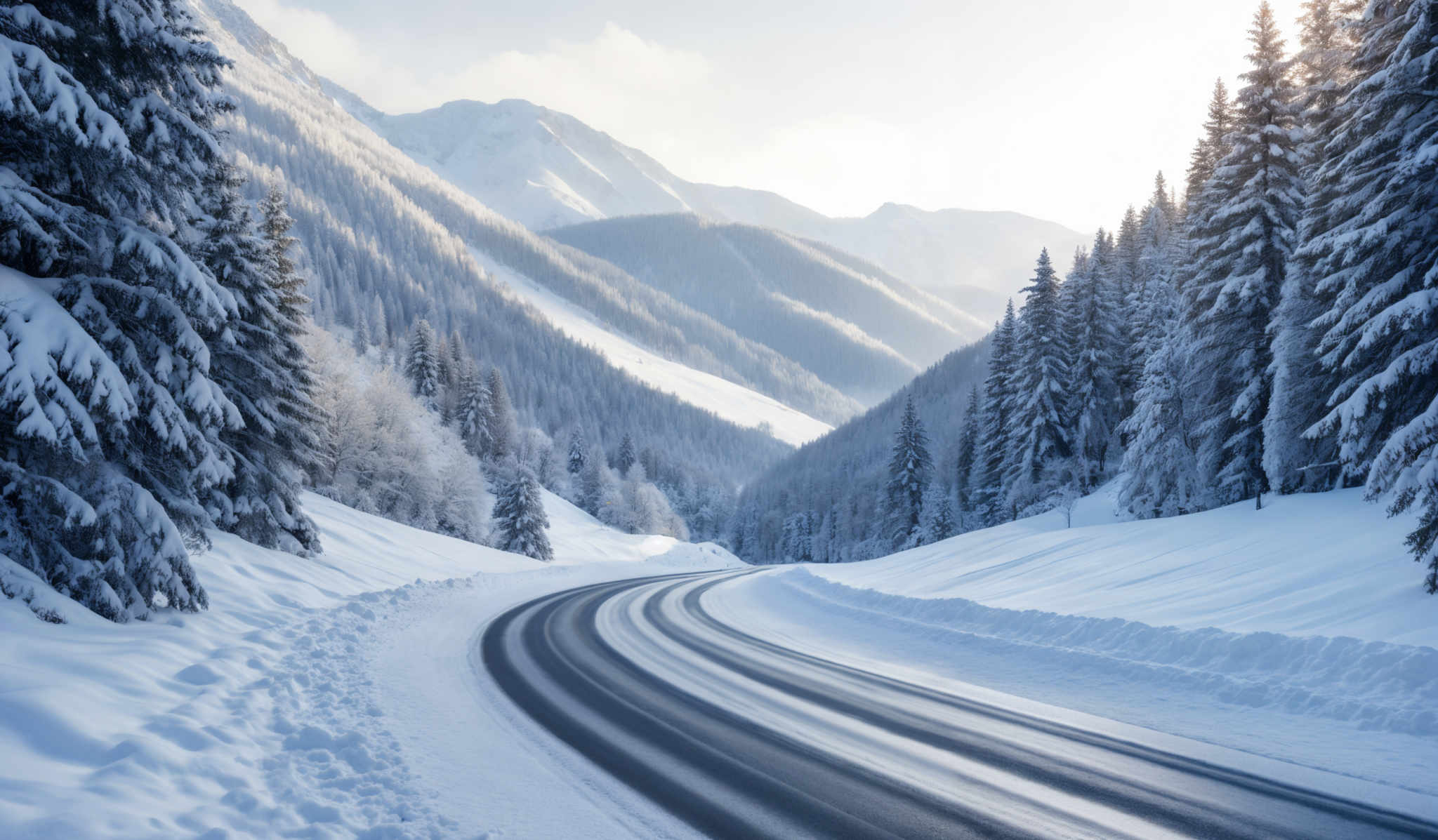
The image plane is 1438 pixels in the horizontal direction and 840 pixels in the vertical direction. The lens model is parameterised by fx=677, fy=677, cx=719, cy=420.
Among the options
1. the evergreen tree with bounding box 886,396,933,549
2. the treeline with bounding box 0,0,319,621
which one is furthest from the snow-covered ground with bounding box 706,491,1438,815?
the evergreen tree with bounding box 886,396,933,549

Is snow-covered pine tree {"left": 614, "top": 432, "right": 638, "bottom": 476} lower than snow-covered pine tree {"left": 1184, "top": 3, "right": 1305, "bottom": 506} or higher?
lower

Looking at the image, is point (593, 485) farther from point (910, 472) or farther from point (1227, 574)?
point (1227, 574)

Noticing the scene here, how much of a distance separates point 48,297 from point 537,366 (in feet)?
526

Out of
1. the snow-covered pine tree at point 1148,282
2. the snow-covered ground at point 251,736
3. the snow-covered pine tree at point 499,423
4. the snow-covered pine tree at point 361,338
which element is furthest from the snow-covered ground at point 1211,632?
the snow-covered pine tree at point 361,338

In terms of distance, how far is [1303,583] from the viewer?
11078 mm

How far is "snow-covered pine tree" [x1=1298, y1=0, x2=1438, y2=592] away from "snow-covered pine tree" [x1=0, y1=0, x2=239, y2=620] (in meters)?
→ 16.4

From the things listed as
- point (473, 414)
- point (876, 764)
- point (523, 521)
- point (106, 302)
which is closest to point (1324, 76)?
point (876, 764)

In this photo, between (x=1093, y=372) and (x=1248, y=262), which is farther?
(x=1093, y=372)

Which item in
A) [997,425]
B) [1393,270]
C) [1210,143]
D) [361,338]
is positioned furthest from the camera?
[361,338]

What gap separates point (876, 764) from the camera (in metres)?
6.38

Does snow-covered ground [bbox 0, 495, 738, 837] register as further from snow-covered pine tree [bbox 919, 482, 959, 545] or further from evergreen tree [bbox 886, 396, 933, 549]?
evergreen tree [bbox 886, 396, 933, 549]

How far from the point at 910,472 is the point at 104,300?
5097 centimetres

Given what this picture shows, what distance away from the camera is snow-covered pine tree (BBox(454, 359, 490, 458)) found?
72938mm

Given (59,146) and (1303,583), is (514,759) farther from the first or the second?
(1303,583)
